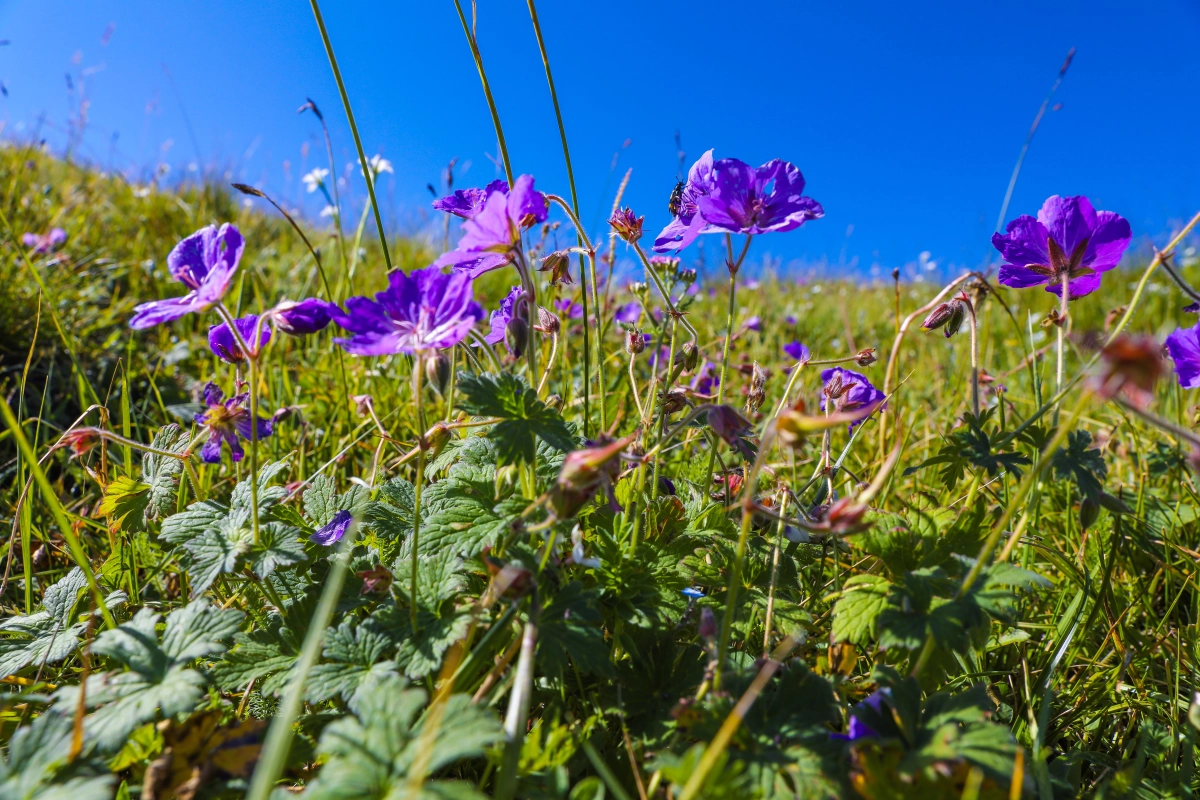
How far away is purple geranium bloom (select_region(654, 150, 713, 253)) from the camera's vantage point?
1157mm

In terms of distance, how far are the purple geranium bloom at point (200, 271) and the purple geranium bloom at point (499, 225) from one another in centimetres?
30

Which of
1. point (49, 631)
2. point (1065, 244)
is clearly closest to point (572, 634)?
point (49, 631)

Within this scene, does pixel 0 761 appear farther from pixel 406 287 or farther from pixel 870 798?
pixel 870 798

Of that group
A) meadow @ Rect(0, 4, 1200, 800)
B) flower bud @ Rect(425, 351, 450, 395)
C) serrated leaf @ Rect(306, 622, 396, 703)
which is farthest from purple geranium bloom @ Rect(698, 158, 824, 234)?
serrated leaf @ Rect(306, 622, 396, 703)

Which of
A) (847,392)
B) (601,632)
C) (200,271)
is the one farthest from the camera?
(847,392)

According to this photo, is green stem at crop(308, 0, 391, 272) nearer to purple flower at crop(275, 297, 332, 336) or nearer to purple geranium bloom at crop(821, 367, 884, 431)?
purple flower at crop(275, 297, 332, 336)

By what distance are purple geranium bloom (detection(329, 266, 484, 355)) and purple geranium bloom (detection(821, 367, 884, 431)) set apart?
80cm

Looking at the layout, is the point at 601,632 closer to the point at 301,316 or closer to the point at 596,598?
the point at 596,598

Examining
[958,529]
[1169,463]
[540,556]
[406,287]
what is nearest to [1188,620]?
[1169,463]

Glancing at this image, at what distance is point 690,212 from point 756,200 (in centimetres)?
14

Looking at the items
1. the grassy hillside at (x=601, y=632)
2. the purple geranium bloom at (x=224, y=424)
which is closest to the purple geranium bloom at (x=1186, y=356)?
the grassy hillside at (x=601, y=632)

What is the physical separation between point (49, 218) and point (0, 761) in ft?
12.9

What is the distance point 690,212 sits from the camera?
1255 mm

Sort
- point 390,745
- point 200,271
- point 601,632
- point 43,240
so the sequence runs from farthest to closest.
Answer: point 43,240
point 200,271
point 601,632
point 390,745
